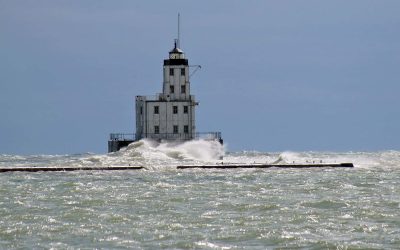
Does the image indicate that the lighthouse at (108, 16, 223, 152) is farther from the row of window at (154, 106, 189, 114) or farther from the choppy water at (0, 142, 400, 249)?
the choppy water at (0, 142, 400, 249)

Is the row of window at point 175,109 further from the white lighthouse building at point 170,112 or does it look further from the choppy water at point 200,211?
the choppy water at point 200,211

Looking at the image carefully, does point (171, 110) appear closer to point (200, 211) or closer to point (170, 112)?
point (170, 112)

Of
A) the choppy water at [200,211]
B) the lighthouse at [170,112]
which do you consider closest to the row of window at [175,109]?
the lighthouse at [170,112]

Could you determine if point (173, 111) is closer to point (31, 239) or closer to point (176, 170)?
point (176, 170)

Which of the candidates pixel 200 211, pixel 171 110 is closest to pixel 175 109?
pixel 171 110

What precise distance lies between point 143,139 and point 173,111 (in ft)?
12.1

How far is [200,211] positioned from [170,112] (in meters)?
54.3

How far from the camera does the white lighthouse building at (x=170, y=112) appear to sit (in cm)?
8531

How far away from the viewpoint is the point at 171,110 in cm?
8550

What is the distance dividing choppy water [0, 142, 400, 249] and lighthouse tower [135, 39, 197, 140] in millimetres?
32699

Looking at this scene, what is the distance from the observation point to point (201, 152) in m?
80.9

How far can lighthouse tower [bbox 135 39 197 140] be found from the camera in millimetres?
85312

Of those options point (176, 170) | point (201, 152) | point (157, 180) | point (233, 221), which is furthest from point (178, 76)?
point (233, 221)

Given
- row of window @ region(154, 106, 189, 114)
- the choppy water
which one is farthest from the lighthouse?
the choppy water
